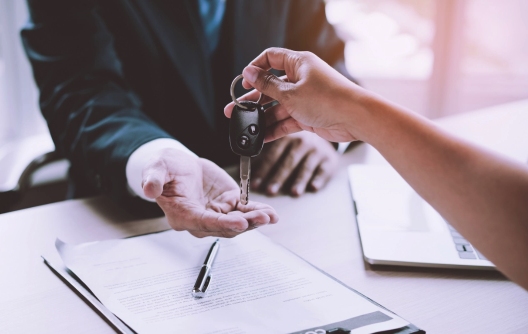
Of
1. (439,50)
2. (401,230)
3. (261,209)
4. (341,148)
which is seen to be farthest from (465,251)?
(439,50)

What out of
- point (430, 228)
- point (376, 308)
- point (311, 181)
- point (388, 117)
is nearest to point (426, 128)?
point (388, 117)

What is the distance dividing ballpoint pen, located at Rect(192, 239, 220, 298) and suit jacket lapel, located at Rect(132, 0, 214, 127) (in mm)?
684

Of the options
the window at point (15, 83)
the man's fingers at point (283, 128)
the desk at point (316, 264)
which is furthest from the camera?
the window at point (15, 83)

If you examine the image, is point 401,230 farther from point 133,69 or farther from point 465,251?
point 133,69

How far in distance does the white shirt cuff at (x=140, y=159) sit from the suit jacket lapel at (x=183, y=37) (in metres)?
0.39

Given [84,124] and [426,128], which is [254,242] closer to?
[426,128]

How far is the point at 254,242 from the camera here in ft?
3.15

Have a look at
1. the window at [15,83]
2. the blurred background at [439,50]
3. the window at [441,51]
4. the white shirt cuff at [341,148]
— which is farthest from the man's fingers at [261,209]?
the window at [441,51]

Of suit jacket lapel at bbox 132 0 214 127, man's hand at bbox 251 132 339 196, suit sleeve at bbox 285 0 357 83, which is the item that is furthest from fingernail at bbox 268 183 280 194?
suit sleeve at bbox 285 0 357 83

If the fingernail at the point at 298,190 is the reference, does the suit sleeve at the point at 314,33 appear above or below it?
above

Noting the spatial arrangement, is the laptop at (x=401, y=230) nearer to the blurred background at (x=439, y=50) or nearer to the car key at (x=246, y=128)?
the car key at (x=246, y=128)

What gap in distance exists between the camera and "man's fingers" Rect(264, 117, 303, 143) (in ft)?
3.21

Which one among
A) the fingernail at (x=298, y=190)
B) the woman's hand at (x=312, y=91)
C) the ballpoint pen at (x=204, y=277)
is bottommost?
the fingernail at (x=298, y=190)

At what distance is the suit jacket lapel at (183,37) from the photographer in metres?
1.38
